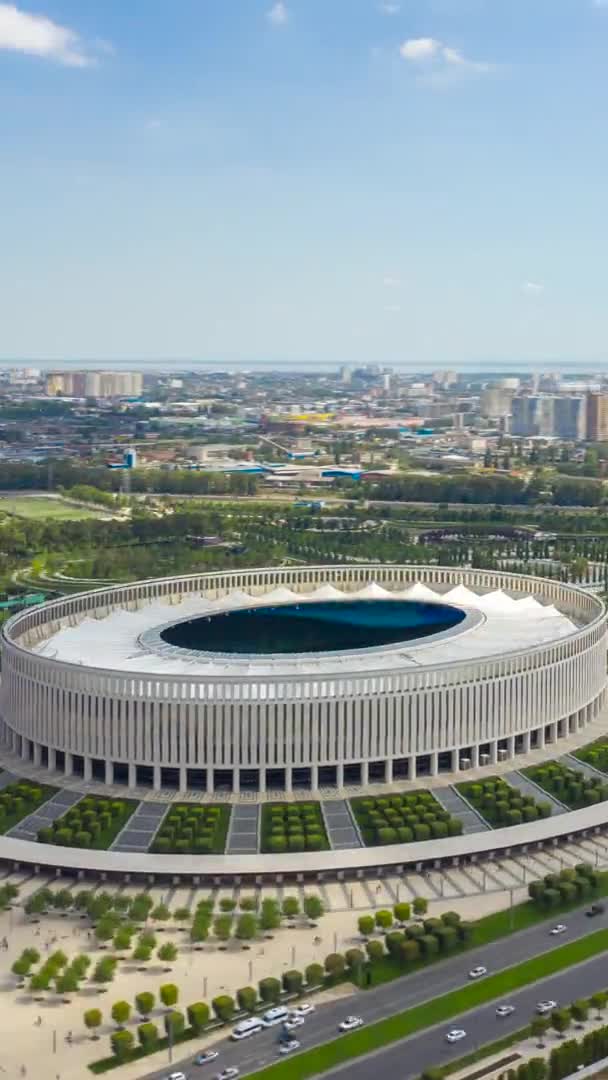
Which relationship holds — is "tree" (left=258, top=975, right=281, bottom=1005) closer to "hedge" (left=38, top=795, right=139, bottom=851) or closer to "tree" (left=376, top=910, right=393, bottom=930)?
"tree" (left=376, top=910, right=393, bottom=930)

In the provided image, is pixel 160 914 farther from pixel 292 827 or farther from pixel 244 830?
pixel 292 827

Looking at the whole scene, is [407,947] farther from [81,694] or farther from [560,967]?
[81,694]

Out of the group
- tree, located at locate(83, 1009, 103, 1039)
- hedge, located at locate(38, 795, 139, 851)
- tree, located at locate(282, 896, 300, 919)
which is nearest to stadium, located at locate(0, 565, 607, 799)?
hedge, located at locate(38, 795, 139, 851)

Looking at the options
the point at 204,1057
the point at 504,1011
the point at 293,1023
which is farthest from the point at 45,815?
the point at 504,1011

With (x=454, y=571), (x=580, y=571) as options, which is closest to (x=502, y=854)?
(x=454, y=571)

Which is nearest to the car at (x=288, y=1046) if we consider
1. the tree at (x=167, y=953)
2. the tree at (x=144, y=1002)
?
the tree at (x=144, y=1002)
